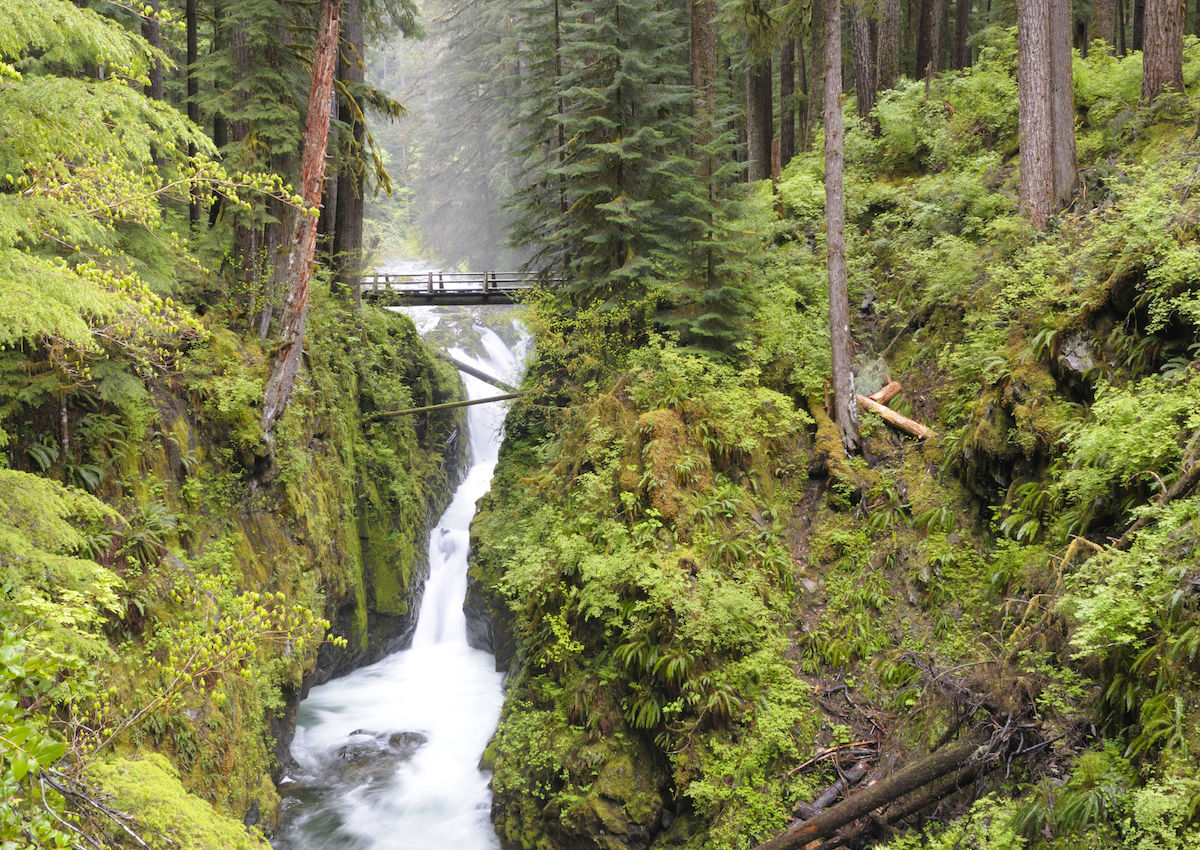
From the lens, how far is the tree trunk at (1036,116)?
10.5m

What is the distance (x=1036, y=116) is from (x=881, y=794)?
9509 mm

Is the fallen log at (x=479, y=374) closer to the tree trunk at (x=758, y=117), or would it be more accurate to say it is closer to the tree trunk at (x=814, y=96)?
the tree trunk at (x=758, y=117)

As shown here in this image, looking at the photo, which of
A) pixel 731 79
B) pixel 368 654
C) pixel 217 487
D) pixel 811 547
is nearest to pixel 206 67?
pixel 217 487

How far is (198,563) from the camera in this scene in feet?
29.4

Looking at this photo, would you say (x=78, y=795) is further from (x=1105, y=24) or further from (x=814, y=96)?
(x=814, y=96)

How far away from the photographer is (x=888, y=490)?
9.77m

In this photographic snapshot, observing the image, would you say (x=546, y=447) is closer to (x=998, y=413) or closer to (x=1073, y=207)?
(x=998, y=413)

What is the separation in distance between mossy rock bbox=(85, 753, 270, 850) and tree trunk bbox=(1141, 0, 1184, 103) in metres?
15.0

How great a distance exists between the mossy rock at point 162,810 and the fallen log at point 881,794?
4498 mm

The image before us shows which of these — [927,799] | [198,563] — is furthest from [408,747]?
[927,799]

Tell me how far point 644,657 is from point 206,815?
4996 mm

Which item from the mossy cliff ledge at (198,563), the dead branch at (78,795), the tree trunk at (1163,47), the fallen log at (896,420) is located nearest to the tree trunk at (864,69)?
the tree trunk at (1163,47)

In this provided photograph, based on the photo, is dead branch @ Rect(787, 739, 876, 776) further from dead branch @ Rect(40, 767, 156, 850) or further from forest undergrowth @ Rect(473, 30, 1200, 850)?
dead branch @ Rect(40, 767, 156, 850)

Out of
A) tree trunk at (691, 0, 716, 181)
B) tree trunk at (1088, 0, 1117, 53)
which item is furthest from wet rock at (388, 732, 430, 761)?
tree trunk at (1088, 0, 1117, 53)
